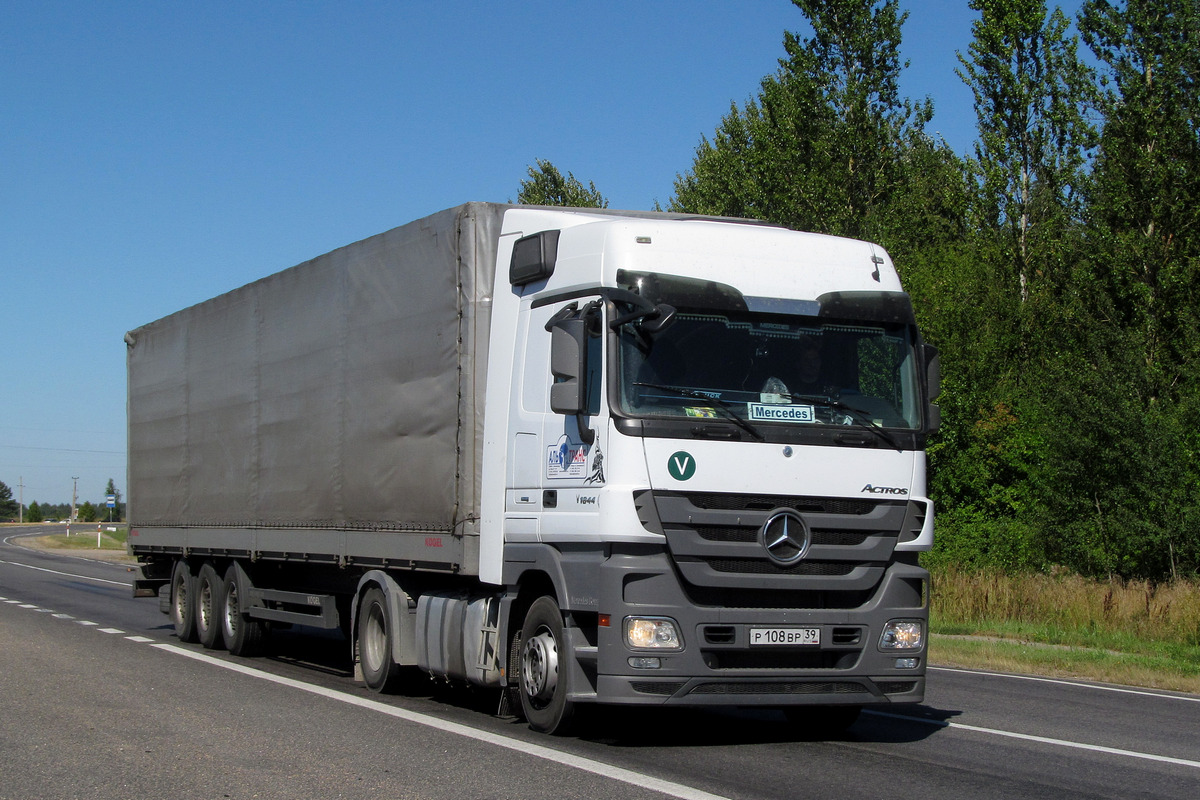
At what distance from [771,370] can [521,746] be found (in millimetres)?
2915

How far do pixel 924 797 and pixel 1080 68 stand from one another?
29846mm

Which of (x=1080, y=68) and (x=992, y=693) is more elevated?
(x=1080, y=68)

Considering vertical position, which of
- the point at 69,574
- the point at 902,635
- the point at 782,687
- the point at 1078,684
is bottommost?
the point at 69,574

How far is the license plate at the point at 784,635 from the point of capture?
26.9 feet

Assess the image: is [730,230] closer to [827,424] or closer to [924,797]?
[827,424]

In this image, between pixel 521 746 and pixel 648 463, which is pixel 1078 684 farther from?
pixel 648 463

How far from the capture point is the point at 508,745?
8.50 m

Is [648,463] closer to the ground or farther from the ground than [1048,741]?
farther from the ground

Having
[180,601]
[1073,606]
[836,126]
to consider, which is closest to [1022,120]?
[836,126]

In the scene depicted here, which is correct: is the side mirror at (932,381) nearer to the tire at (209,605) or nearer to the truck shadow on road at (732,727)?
the truck shadow on road at (732,727)

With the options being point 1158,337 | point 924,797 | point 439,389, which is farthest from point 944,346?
point 924,797

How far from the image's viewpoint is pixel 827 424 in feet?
28.0

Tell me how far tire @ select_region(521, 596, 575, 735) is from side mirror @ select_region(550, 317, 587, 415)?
1417mm

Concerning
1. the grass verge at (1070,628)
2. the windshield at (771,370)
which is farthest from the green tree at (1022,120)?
the windshield at (771,370)
